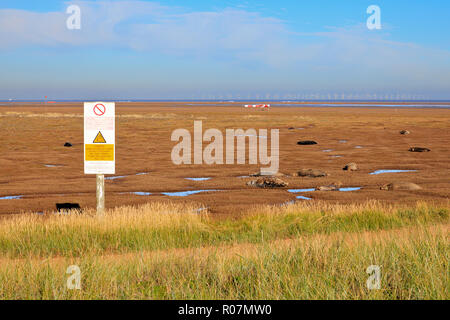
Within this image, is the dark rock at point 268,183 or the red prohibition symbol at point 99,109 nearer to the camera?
the red prohibition symbol at point 99,109

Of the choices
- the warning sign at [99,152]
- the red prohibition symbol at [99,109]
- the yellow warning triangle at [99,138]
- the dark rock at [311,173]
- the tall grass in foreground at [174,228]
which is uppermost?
the red prohibition symbol at [99,109]

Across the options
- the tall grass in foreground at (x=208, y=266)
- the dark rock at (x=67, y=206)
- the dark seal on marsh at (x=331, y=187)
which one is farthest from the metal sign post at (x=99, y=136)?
the dark seal on marsh at (x=331, y=187)

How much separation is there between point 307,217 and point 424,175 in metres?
10.8

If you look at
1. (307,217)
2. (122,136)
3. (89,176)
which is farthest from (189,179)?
(122,136)

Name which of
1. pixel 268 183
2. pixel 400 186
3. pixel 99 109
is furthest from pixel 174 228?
pixel 400 186

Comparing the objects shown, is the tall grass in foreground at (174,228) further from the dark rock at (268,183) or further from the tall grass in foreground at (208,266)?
the dark rock at (268,183)

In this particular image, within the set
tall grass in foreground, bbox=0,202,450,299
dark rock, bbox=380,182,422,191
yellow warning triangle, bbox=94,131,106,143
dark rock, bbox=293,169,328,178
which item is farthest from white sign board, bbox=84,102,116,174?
dark rock, bbox=293,169,328,178

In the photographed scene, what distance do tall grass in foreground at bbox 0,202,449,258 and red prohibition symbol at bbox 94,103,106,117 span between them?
2303 millimetres

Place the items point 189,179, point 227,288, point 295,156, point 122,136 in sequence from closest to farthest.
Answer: point 227,288, point 189,179, point 295,156, point 122,136

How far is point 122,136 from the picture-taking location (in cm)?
4072

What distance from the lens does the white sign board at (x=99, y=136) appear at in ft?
34.3

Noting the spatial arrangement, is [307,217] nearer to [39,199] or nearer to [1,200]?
[39,199]

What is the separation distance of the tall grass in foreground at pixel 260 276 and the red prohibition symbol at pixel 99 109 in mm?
4058

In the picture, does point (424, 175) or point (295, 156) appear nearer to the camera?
point (424, 175)
